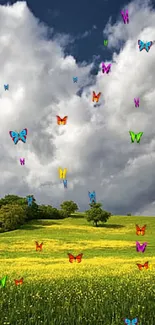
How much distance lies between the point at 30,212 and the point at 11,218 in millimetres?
18675

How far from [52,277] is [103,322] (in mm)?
7845

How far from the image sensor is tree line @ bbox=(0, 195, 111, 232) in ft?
262

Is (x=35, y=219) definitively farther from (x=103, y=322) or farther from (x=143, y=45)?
(x=103, y=322)

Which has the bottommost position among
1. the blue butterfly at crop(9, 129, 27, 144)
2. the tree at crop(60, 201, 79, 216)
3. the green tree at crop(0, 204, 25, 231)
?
the blue butterfly at crop(9, 129, 27, 144)

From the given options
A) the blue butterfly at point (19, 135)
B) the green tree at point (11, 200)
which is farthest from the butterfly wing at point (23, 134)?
Answer: the green tree at point (11, 200)

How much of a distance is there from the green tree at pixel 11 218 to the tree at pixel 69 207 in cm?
3276

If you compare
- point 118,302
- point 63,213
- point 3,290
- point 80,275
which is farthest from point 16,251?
point 63,213

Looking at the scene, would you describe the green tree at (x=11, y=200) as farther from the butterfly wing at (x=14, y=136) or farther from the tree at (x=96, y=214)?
the butterfly wing at (x=14, y=136)

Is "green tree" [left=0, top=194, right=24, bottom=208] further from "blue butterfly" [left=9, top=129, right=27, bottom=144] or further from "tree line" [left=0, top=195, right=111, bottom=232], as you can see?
→ "blue butterfly" [left=9, top=129, right=27, bottom=144]

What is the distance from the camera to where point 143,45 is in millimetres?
24125

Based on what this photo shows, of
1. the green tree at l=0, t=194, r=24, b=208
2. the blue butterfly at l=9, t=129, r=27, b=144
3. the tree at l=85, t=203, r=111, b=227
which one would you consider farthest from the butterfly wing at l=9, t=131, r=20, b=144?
the green tree at l=0, t=194, r=24, b=208

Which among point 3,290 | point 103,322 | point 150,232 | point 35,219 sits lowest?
point 103,322

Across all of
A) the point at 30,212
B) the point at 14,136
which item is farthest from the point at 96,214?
→ the point at 14,136

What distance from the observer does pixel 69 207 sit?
114938 mm
